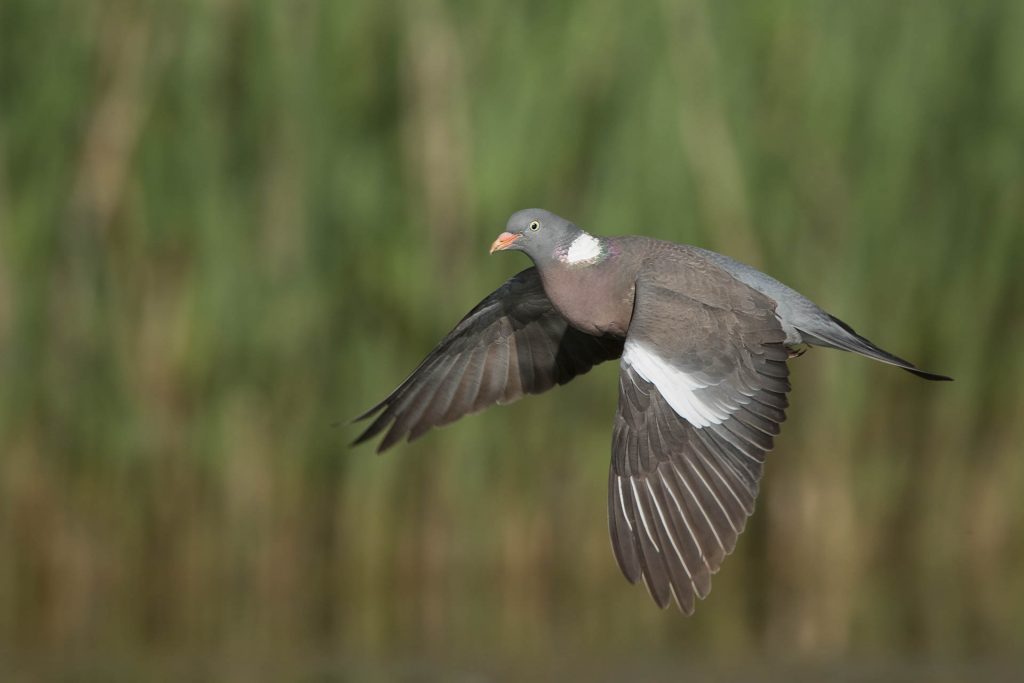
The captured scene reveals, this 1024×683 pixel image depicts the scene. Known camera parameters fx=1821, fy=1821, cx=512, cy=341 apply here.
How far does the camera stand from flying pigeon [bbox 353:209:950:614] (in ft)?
17.3

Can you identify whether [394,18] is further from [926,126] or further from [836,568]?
[836,568]

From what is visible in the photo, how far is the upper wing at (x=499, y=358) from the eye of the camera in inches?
253

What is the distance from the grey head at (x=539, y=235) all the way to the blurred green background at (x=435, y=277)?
5.88 ft

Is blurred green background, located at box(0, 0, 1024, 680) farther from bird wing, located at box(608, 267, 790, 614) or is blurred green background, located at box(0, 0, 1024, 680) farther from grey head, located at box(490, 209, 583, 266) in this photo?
bird wing, located at box(608, 267, 790, 614)

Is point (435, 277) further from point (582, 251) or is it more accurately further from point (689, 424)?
point (689, 424)

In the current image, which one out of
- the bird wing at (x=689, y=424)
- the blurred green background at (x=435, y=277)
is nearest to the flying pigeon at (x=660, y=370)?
the bird wing at (x=689, y=424)

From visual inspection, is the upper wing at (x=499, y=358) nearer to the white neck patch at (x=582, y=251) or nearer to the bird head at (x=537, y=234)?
the bird head at (x=537, y=234)

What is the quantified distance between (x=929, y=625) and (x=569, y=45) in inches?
117

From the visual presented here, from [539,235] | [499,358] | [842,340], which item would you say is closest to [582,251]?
[539,235]

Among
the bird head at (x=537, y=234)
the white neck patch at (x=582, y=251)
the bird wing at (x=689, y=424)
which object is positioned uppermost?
the bird head at (x=537, y=234)

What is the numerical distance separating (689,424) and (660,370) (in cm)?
18

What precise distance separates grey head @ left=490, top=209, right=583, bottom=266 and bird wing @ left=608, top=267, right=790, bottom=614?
0.33 metres

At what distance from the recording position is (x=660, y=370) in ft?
18.0

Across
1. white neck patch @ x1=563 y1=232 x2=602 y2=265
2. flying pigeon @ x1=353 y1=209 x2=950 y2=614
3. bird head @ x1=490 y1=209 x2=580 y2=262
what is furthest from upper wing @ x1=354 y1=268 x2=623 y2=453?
white neck patch @ x1=563 y1=232 x2=602 y2=265
